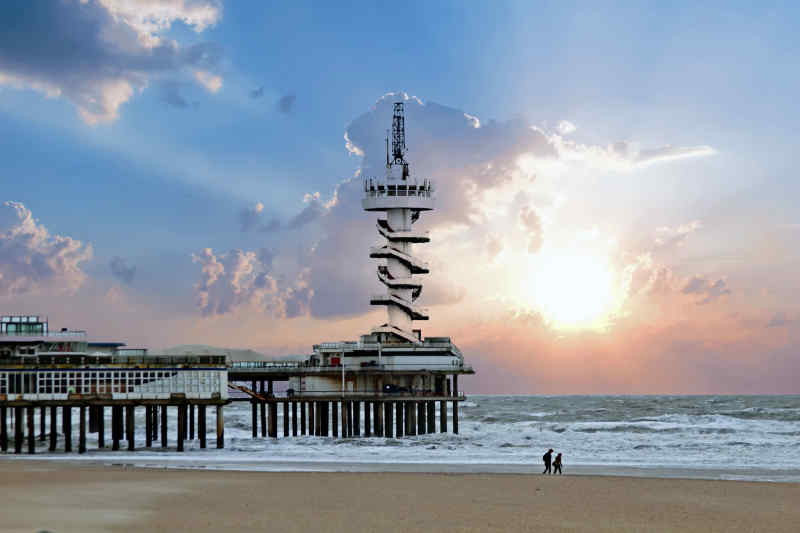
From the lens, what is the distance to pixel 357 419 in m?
79.1

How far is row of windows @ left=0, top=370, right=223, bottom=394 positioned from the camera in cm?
6588

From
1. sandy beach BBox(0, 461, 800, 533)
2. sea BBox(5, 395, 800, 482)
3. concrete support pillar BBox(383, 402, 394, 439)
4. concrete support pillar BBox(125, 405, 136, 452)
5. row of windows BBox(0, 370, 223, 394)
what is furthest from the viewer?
concrete support pillar BBox(383, 402, 394, 439)

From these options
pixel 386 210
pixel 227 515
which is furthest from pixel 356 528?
pixel 386 210

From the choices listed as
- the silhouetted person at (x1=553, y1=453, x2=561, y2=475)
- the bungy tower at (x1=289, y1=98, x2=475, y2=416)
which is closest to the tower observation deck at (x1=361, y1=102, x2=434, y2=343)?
the bungy tower at (x1=289, y1=98, x2=475, y2=416)

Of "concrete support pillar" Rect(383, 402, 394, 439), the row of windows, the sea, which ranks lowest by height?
the sea

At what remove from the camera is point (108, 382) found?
66688mm

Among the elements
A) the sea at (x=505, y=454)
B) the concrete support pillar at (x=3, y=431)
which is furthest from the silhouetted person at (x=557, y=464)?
the concrete support pillar at (x=3, y=431)

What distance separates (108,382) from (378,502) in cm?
3579

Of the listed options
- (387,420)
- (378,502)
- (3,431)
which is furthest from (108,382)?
(378,502)

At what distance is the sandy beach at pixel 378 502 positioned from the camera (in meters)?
31.0

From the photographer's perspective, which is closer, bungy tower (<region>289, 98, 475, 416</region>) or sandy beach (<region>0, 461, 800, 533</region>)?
sandy beach (<region>0, 461, 800, 533</region>)

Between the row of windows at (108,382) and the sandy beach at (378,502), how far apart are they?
18422mm

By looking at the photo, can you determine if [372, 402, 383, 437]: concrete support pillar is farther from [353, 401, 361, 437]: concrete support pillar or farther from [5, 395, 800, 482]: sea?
[353, 401, 361, 437]: concrete support pillar

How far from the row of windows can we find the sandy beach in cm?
1842
